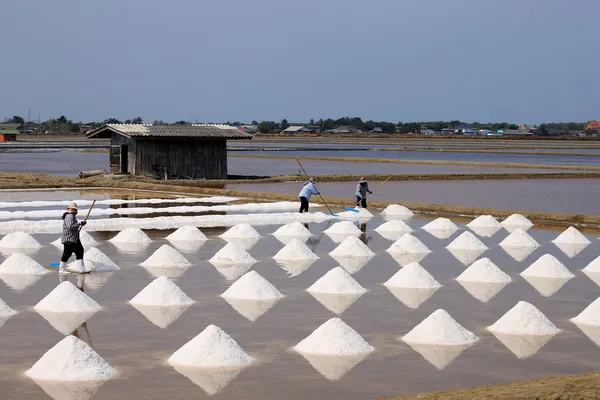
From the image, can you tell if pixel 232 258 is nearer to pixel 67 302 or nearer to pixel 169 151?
pixel 67 302

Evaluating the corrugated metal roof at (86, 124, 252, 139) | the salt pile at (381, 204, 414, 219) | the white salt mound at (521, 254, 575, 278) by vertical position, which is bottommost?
the salt pile at (381, 204, 414, 219)

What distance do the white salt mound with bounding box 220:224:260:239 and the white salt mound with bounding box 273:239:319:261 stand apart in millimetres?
2741

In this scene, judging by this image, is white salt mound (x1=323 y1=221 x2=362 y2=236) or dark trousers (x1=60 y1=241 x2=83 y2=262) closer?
dark trousers (x1=60 y1=241 x2=83 y2=262)

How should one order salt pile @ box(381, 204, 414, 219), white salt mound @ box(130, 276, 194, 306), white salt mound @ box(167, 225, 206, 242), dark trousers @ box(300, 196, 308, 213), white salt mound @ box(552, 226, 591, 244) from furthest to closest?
salt pile @ box(381, 204, 414, 219)
dark trousers @ box(300, 196, 308, 213)
white salt mound @ box(552, 226, 591, 244)
white salt mound @ box(167, 225, 206, 242)
white salt mound @ box(130, 276, 194, 306)

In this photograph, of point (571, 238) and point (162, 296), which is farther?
point (571, 238)

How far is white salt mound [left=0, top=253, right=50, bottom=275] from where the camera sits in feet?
53.2

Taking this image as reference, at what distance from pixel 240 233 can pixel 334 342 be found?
1051 cm

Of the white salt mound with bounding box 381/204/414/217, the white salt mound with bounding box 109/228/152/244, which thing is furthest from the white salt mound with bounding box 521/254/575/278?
the white salt mound with bounding box 381/204/414/217

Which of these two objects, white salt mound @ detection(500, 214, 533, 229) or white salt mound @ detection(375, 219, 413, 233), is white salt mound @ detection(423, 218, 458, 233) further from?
white salt mound @ detection(500, 214, 533, 229)

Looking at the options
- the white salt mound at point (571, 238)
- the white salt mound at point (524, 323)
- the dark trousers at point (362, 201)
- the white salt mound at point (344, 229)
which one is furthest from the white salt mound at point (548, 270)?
the dark trousers at point (362, 201)

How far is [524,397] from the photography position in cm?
865

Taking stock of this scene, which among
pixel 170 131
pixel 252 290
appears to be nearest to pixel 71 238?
pixel 252 290

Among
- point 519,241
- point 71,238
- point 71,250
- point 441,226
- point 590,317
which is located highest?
point 71,238

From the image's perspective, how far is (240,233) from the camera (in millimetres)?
21375
